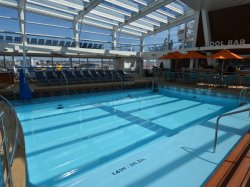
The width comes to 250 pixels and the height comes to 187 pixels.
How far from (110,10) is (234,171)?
42.7 feet

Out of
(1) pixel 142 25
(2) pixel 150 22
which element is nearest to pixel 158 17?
(2) pixel 150 22

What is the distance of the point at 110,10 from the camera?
13109 mm

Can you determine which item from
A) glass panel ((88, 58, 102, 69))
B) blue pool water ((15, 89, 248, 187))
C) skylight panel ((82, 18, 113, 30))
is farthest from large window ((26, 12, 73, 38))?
blue pool water ((15, 89, 248, 187))

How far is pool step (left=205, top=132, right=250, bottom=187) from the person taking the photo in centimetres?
196

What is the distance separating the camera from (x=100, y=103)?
761 cm

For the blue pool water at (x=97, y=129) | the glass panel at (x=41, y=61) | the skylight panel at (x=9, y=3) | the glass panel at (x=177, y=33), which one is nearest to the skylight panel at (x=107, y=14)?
the skylight panel at (x=9, y=3)

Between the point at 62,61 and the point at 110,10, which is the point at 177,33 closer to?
the point at 110,10

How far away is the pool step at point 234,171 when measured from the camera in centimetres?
196

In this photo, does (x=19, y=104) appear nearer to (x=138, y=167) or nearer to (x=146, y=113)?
(x=146, y=113)

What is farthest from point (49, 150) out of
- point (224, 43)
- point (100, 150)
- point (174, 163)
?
point (224, 43)

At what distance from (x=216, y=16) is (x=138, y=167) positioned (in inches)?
486

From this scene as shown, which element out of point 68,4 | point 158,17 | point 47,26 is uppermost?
point 158,17

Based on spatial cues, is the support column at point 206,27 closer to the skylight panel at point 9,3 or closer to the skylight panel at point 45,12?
the skylight panel at point 45,12

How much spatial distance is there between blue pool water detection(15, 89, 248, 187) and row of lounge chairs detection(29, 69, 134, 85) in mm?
1369
